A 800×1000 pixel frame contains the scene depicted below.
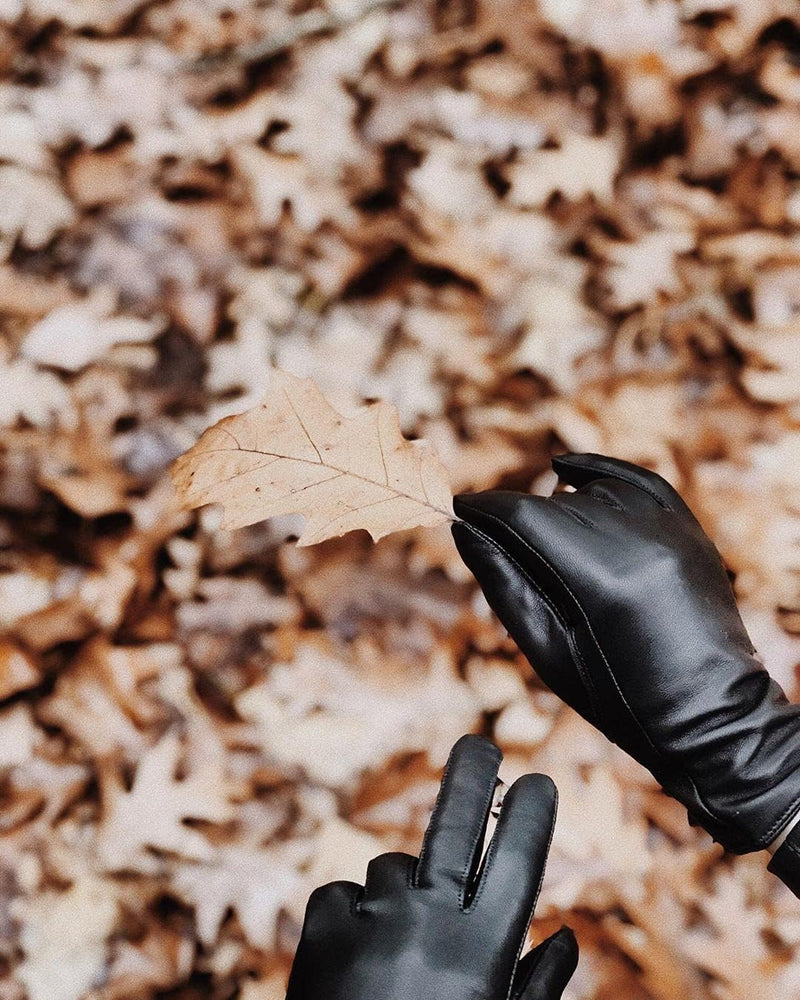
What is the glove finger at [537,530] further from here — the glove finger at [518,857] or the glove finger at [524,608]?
the glove finger at [518,857]

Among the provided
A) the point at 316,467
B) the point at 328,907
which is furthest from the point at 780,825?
the point at 316,467

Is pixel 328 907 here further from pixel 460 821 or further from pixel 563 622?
pixel 563 622

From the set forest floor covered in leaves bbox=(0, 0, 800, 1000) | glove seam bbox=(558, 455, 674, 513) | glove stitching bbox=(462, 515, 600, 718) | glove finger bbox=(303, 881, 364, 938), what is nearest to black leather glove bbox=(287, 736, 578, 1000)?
glove finger bbox=(303, 881, 364, 938)

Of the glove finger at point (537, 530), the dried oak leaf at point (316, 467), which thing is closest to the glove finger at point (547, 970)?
the glove finger at point (537, 530)

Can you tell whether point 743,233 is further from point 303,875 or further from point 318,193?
point 303,875

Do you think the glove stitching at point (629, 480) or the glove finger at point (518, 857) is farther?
the glove stitching at point (629, 480)
